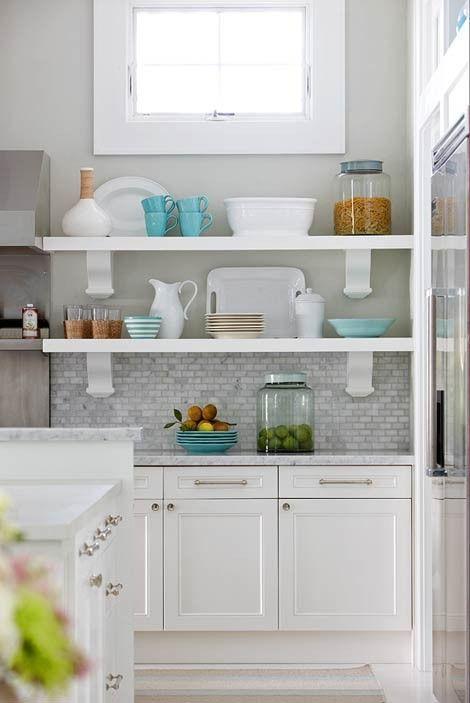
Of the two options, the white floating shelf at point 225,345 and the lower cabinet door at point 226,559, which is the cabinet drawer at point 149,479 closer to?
the lower cabinet door at point 226,559

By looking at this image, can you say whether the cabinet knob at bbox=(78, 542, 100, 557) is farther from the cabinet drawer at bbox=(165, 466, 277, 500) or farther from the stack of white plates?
the stack of white plates

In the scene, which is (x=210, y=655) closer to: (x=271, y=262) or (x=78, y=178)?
(x=271, y=262)

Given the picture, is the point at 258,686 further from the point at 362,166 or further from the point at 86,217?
the point at 362,166

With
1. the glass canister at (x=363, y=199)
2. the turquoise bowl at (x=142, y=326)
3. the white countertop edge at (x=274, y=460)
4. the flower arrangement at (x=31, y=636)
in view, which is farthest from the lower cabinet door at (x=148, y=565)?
the flower arrangement at (x=31, y=636)

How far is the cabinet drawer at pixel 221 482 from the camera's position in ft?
14.2

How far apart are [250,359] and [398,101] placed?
135cm

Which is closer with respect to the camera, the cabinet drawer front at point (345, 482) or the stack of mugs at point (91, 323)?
the cabinet drawer front at point (345, 482)

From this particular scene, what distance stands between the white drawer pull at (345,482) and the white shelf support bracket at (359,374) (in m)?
0.51

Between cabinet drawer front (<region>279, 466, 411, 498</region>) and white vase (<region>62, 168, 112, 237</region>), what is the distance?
1.32 m

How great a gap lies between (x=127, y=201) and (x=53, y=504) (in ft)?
8.12

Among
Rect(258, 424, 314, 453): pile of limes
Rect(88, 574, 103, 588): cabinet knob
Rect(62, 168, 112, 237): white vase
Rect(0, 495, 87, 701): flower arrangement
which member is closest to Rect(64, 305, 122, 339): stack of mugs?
Rect(62, 168, 112, 237): white vase

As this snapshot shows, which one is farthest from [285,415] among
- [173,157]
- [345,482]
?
[173,157]

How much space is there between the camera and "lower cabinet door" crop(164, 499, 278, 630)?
14.2ft

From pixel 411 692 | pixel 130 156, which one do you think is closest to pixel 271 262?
pixel 130 156
